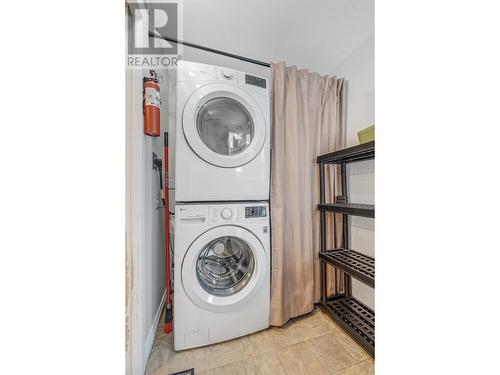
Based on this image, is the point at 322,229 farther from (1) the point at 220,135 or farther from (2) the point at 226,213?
(1) the point at 220,135

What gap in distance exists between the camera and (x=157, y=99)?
1.08 meters

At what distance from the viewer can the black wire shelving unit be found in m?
1.24

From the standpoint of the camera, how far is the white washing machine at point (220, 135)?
122cm

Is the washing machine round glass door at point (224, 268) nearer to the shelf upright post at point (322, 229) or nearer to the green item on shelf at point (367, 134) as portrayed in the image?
the shelf upright post at point (322, 229)

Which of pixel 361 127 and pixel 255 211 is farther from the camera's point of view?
pixel 361 127

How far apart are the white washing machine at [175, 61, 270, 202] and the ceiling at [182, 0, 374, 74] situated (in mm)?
363

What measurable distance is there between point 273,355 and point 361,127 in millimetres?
1830

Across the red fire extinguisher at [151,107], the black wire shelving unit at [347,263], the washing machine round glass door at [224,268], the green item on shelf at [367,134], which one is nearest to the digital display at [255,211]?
the washing machine round glass door at [224,268]

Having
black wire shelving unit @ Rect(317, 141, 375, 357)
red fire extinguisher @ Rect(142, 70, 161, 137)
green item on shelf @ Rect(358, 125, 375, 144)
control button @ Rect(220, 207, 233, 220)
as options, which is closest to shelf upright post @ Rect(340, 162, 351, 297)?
black wire shelving unit @ Rect(317, 141, 375, 357)

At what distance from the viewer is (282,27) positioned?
1.39m

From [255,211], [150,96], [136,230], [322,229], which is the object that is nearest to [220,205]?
[255,211]

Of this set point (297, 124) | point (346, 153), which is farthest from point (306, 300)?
point (297, 124)

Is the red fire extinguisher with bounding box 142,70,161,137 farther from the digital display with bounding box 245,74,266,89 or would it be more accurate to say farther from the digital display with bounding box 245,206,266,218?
the digital display with bounding box 245,206,266,218
